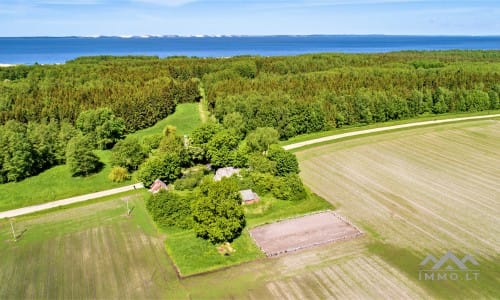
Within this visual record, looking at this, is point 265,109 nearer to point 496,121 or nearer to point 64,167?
point 64,167

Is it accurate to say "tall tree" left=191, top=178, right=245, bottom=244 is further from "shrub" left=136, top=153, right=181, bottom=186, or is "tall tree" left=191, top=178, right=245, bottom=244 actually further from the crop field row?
"shrub" left=136, top=153, right=181, bottom=186

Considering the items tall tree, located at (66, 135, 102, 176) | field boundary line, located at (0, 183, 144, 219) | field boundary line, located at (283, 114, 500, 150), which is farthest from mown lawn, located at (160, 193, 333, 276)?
field boundary line, located at (283, 114, 500, 150)

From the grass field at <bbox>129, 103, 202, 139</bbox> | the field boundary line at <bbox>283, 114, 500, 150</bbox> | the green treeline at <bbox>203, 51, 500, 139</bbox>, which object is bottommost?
the field boundary line at <bbox>283, 114, 500, 150</bbox>

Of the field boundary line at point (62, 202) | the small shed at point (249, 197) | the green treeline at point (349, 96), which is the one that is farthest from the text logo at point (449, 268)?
the green treeline at point (349, 96)

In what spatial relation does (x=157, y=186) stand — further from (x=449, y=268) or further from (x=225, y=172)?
(x=449, y=268)

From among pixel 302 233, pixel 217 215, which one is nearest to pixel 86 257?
pixel 217 215

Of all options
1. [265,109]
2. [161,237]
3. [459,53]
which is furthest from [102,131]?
[459,53]
